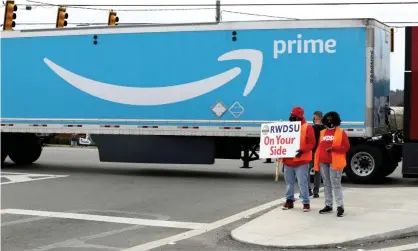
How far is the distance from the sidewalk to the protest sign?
37.8 inches

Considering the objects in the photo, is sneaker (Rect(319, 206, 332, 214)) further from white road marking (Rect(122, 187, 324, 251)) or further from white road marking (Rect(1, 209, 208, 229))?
white road marking (Rect(1, 209, 208, 229))

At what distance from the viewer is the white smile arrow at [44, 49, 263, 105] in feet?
52.4

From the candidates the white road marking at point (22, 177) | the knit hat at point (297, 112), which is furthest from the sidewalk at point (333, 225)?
the white road marking at point (22, 177)

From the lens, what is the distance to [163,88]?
1677 centimetres

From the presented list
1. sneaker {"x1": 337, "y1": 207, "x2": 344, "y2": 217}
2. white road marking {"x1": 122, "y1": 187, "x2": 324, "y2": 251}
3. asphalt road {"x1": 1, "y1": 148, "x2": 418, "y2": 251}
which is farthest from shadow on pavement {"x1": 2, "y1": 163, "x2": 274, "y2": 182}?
sneaker {"x1": 337, "y1": 207, "x2": 344, "y2": 217}

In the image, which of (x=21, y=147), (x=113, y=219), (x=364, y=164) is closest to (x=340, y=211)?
(x=113, y=219)

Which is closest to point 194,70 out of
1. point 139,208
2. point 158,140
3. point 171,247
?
point 158,140

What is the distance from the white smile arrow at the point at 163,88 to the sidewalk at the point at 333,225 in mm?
5326

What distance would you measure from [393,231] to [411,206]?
98.2 inches

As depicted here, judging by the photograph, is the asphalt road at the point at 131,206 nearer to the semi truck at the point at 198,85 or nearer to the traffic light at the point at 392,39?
the semi truck at the point at 198,85

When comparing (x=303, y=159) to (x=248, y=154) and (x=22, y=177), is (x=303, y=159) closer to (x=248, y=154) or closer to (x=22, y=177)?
(x=248, y=154)

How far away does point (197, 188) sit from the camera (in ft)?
47.7

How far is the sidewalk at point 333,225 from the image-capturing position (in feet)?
26.8

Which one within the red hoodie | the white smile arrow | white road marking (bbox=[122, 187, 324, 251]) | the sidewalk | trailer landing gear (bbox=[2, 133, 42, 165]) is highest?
the white smile arrow
